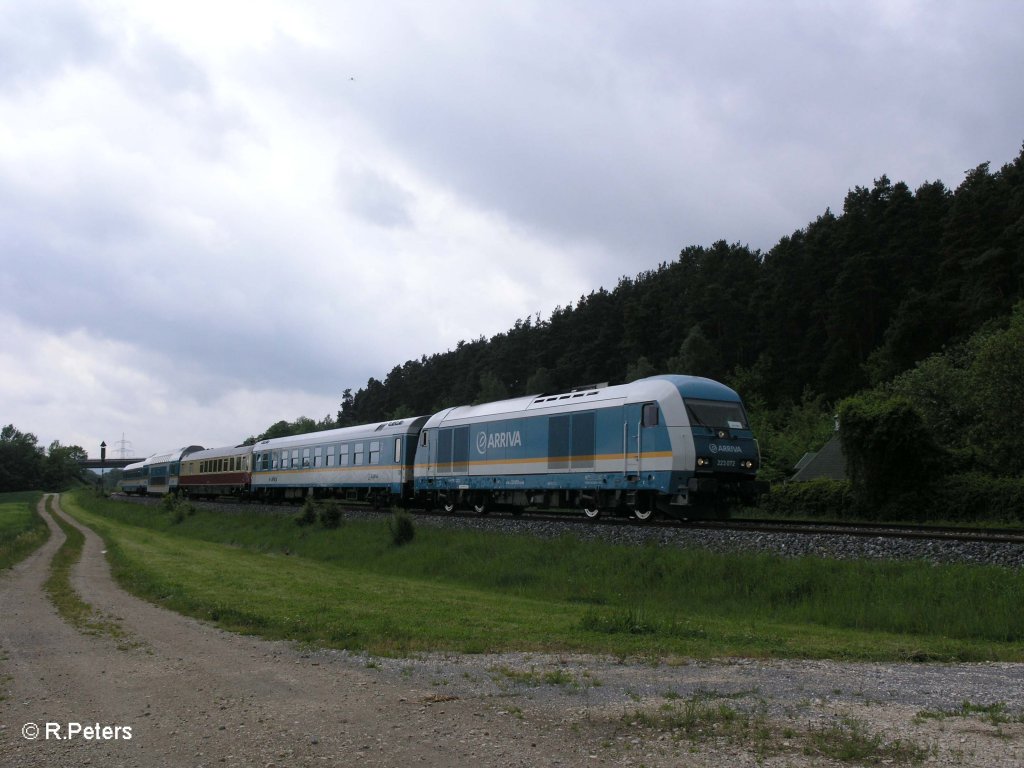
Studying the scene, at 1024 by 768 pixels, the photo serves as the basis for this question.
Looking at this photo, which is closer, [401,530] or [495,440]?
[401,530]

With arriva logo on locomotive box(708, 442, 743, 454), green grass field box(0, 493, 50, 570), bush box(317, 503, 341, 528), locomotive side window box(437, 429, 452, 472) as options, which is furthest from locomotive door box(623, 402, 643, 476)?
green grass field box(0, 493, 50, 570)

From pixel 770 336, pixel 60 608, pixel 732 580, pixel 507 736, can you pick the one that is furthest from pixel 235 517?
pixel 770 336

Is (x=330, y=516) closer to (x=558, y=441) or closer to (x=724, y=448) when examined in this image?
(x=558, y=441)

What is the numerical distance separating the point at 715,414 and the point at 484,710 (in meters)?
16.4

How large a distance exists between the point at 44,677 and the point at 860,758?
7.45 metres

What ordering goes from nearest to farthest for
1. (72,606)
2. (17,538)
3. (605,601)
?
(72,606) < (605,601) < (17,538)

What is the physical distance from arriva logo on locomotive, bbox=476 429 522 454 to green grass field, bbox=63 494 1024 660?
13.8 feet

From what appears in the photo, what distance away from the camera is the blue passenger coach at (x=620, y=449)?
2158cm

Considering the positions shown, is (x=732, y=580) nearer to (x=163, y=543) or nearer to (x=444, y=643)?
(x=444, y=643)

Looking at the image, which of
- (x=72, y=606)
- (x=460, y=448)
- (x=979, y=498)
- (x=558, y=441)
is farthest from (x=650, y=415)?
(x=979, y=498)

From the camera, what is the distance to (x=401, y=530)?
25.8m

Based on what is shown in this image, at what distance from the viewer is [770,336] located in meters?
75.0

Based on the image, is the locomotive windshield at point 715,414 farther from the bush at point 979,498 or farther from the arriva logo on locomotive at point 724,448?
the bush at point 979,498

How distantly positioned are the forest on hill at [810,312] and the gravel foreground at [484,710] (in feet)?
145
